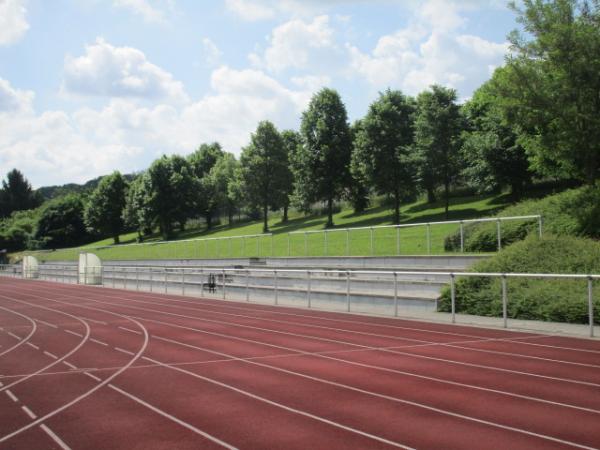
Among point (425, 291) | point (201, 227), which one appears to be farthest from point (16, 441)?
point (201, 227)

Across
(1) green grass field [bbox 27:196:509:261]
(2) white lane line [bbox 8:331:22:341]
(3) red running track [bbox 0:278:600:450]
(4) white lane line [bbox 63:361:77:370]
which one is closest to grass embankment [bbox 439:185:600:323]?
(3) red running track [bbox 0:278:600:450]

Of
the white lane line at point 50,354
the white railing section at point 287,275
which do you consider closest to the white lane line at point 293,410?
the white lane line at point 50,354

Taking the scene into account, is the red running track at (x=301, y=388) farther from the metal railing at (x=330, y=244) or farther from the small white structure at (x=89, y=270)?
the small white structure at (x=89, y=270)

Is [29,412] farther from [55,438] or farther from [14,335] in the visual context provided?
[14,335]

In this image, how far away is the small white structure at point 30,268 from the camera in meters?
58.2

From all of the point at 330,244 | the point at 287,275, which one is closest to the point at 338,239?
the point at 330,244

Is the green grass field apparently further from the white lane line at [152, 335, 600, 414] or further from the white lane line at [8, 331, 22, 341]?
the white lane line at [8, 331, 22, 341]

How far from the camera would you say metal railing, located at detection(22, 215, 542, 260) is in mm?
26562

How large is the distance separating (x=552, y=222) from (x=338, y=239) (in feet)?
43.3

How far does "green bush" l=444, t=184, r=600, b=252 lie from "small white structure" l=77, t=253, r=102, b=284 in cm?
2778

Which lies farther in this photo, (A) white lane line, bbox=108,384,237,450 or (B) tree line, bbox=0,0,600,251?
(B) tree line, bbox=0,0,600,251

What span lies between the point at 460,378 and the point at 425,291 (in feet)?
33.1

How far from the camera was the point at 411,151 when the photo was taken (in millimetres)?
48250

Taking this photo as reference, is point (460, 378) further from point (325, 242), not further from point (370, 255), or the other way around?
point (325, 242)
